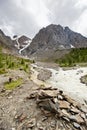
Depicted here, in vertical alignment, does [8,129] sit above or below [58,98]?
below

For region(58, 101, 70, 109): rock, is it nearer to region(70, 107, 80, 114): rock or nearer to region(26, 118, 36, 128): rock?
region(70, 107, 80, 114): rock

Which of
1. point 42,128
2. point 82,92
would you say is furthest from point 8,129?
point 82,92

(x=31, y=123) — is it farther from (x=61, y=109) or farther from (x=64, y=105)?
(x=64, y=105)

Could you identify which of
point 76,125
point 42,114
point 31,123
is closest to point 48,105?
point 42,114

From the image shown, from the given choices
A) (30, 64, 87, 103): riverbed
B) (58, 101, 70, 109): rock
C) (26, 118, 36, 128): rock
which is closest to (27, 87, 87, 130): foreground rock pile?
(58, 101, 70, 109): rock

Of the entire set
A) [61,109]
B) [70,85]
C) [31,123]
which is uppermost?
[61,109]

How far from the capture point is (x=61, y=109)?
62.3ft

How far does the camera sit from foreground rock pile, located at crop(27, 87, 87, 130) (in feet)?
58.9

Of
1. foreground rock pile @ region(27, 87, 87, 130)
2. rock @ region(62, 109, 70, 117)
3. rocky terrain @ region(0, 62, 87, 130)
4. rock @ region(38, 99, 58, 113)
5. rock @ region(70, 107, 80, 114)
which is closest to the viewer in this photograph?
rocky terrain @ region(0, 62, 87, 130)

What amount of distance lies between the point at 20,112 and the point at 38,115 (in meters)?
1.76

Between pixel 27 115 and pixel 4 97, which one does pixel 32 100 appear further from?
pixel 4 97

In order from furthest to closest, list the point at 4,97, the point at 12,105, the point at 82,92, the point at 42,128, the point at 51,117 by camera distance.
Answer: the point at 82,92 < the point at 4,97 < the point at 12,105 < the point at 51,117 < the point at 42,128

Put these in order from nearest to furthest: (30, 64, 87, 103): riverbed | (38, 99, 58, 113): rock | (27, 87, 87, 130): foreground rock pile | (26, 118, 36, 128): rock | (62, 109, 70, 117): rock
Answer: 1. (26, 118, 36, 128): rock
2. (27, 87, 87, 130): foreground rock pile
3. (62, 109, 70, 117): rock
4. (38, 99, 58, 113): rock
5. (30, 64, 87, 103): riverbed

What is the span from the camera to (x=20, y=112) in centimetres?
1978
